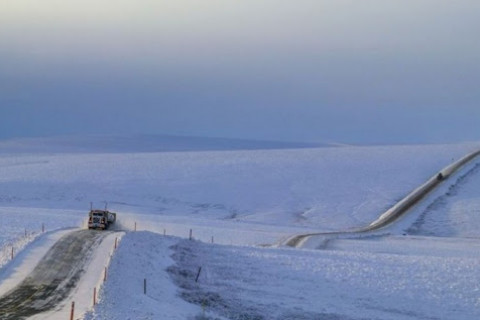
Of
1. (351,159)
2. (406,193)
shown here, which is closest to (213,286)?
(406,193)

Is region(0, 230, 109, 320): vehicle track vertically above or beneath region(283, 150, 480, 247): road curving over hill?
beneath

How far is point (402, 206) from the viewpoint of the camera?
232 ft

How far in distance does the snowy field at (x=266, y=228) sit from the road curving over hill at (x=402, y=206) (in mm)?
1180

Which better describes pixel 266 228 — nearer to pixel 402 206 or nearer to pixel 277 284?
pixel 402 206

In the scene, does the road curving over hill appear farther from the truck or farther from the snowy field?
the truck

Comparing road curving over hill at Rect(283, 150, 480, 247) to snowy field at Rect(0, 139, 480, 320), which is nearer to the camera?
snowy field at Rect(0, 139, 480, 320)

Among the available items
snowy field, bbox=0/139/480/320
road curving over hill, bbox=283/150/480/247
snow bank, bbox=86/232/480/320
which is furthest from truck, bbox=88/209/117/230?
snow bank, bbox=86/232/480/320

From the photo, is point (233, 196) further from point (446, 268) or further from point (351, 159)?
point (446, 268)

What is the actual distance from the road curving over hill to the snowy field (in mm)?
1180

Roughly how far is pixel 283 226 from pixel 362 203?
15.0 meters

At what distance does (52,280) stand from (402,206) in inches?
1762

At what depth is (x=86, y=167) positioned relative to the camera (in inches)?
3903

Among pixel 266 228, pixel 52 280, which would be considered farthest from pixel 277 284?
pixel 266 228

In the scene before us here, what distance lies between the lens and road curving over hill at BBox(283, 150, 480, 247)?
2039 inches
